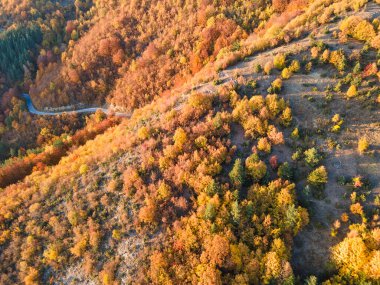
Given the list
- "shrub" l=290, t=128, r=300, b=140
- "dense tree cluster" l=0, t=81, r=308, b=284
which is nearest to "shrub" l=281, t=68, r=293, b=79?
"dense tree cluster" l=0, t=81, r=308, b=284

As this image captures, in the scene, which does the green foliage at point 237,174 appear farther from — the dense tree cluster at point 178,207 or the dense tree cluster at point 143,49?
the dense tree cluster at point 143,49

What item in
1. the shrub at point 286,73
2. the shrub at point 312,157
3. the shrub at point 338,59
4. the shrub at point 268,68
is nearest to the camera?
the shrub at point 312,157

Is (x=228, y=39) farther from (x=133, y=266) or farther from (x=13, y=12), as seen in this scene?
(x=13, y=12)

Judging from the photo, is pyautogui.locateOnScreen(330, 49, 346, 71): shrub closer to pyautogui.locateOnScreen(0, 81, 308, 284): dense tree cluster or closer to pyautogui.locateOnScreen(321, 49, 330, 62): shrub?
pyautogui.locateOnScreen(321, 49, 330, 62): shrub

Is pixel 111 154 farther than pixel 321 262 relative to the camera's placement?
Yes

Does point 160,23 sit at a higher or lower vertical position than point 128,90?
higher

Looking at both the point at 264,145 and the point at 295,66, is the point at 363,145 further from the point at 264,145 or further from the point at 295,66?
the point at 295,66

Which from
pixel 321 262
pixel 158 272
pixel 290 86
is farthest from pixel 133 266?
pixel 290 86

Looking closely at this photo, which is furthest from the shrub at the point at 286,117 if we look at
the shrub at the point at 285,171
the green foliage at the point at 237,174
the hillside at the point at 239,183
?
the green foliage at the point at 237,174
